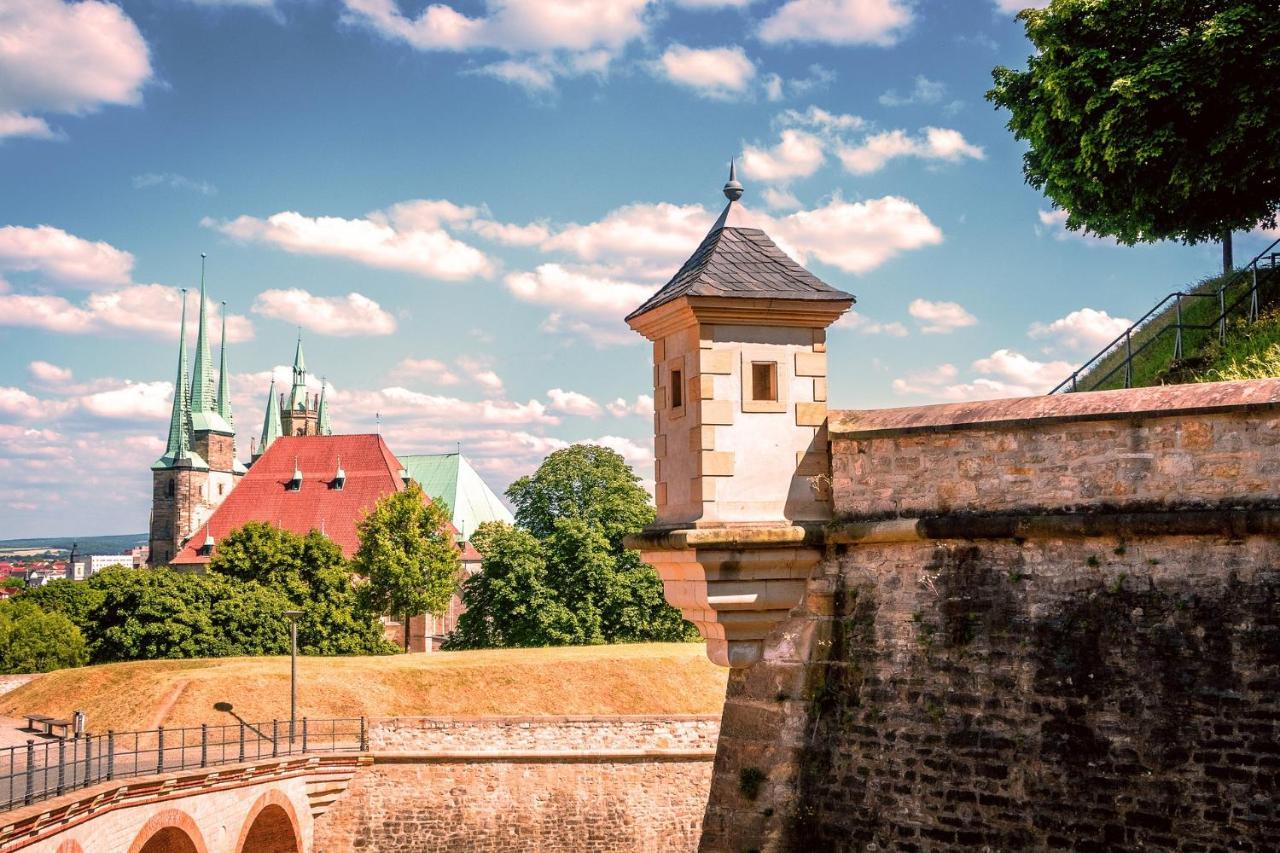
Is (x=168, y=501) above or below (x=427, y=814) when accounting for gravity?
above

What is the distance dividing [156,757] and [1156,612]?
25039mm

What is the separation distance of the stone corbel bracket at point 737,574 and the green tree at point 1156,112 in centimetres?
1281

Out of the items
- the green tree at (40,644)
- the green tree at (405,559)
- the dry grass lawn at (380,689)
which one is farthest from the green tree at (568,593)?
the green tree at (40,644)

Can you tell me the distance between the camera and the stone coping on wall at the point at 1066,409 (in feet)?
27.0

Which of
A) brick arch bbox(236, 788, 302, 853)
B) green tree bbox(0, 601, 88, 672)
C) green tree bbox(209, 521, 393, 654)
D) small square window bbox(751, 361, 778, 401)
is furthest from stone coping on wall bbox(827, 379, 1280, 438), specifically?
green tree bbox(0, 601, 88, 672)

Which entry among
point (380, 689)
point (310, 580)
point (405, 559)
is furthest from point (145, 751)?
point (405, 559)

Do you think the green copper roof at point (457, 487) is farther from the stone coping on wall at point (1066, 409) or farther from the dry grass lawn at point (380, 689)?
the stone coping on wall at point (1066, 409)

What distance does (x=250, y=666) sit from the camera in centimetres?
3709

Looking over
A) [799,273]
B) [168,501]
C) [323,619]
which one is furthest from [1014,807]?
[168,501]

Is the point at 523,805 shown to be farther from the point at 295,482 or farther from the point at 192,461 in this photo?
the point at 192,461

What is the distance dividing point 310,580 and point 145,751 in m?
31.9

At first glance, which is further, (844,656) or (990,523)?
(844,656)

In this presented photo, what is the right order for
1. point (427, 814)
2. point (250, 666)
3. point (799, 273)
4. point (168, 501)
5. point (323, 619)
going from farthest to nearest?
point (168, 501)
point (323, 619)
point (250, 666)
point (427, 814)
point (799, 273)

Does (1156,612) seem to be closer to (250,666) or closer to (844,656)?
(844,656)
